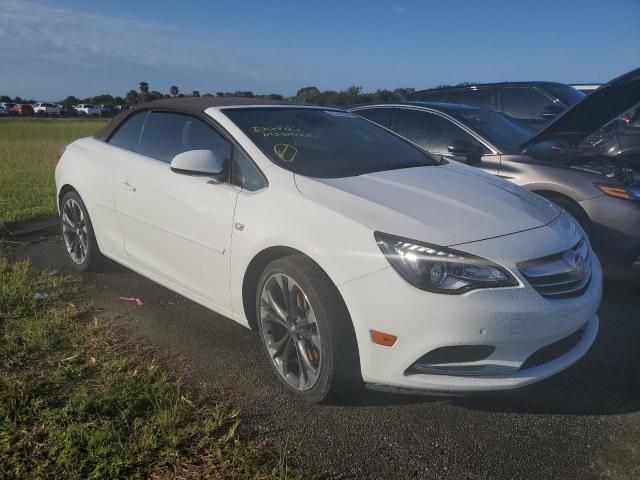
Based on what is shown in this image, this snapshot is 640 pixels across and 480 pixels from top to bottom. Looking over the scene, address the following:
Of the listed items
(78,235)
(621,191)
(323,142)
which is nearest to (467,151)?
(621,191)

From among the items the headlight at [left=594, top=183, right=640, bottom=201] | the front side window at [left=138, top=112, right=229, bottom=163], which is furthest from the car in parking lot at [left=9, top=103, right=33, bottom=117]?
the headlight at [left=594, top=183, right=640, bottom=201]

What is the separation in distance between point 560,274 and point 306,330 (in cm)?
123

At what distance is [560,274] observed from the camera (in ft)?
8.77

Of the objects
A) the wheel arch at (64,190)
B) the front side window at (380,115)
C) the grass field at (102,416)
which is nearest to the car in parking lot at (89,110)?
the front side window at (380,115)

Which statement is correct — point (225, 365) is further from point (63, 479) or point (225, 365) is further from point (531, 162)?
point (531, 162)

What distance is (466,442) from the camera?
254 centimetres

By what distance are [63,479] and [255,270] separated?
1319 millimetres

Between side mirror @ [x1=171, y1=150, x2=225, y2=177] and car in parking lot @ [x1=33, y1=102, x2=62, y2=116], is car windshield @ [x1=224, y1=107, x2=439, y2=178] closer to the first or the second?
side mirror @ [x1=171, y1=150, x2=225, y2=177]

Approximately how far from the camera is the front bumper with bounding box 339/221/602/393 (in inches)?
94.8

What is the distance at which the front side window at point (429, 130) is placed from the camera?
568 cm

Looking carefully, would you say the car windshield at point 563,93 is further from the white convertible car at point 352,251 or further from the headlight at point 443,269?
the headlight at point 443,269

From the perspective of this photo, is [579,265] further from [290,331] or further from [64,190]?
[64,190]

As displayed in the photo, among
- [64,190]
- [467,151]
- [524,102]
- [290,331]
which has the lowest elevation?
[290,331]

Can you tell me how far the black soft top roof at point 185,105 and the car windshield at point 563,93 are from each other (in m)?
6.24
